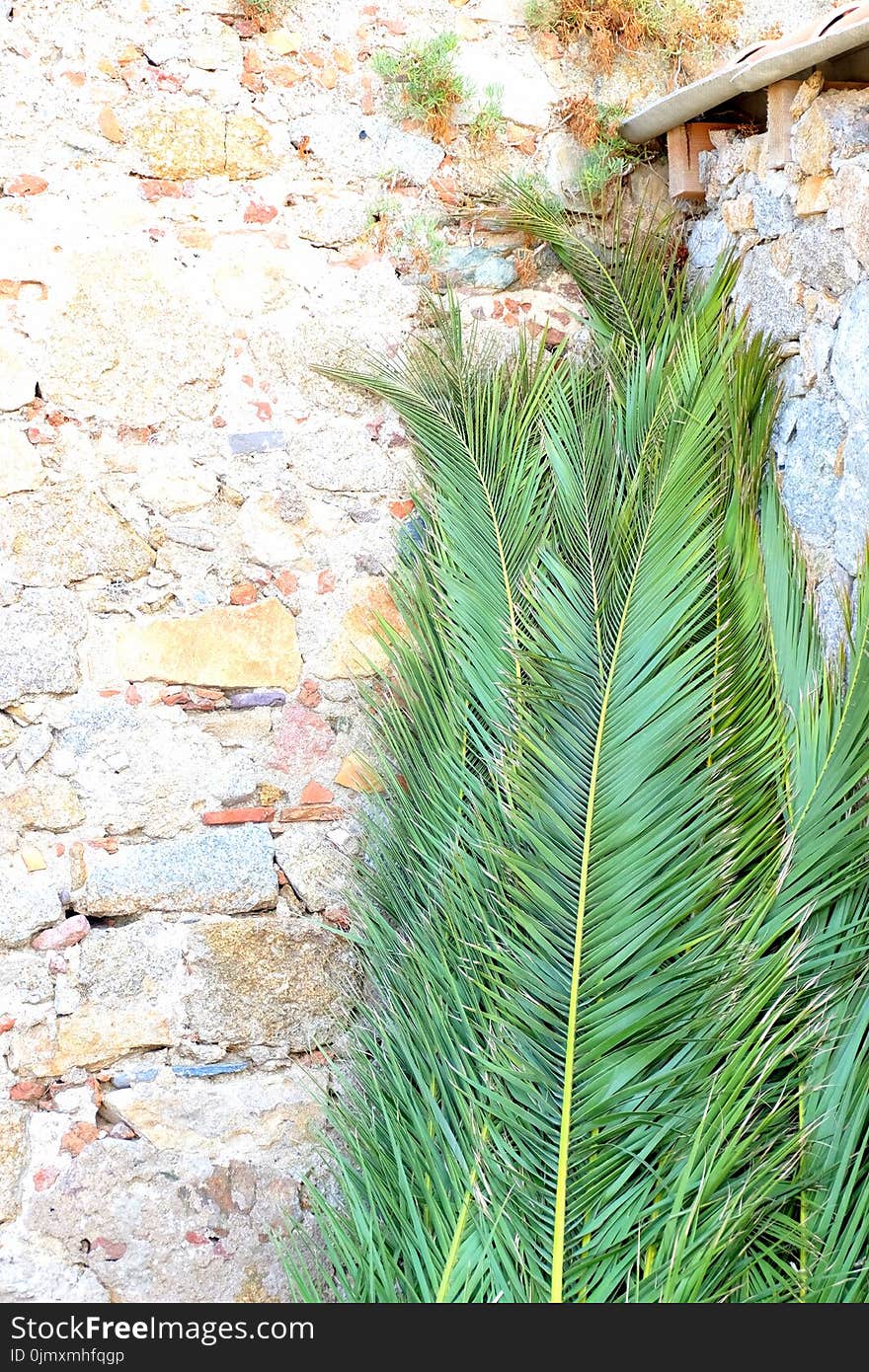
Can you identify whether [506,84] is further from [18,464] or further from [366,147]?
[18,464]

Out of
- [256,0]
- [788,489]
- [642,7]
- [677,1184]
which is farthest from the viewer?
[642,7]

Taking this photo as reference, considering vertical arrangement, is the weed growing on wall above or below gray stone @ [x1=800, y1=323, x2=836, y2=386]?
above

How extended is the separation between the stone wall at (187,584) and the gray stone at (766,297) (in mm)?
659

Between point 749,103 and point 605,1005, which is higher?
point 749,103

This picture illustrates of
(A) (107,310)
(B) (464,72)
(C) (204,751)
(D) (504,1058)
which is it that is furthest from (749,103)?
(D) (504,1058)

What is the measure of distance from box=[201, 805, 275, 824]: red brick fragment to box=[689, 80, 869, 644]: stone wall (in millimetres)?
1231

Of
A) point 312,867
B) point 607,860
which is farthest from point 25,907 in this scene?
point 607,860

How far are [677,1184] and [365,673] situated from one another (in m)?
1.28

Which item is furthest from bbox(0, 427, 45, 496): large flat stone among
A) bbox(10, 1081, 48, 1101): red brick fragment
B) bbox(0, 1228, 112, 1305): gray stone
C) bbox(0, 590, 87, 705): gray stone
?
bbox(0, 1228, 112, 1305): gray stone

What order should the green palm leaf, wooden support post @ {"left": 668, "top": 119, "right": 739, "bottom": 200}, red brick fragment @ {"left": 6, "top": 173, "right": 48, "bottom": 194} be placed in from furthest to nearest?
wooden support post @ {"left": 668, "top": 119, "right": 739, "bottom": 200}
red brick fragment @ {"left": 6, "top": 173, "right": 48, "bottom": 194}
the green palm leaf

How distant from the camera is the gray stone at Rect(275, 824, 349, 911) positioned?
2504mm

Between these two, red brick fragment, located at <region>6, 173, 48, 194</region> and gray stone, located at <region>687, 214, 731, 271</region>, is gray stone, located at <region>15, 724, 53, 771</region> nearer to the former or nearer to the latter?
red brick fragment, located at <region>6, 173, 48, 194</region>

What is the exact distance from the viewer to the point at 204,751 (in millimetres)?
2494
